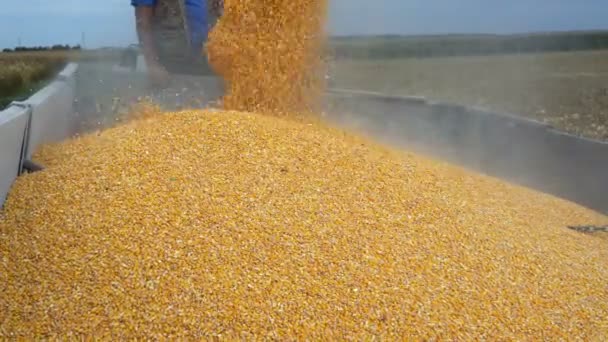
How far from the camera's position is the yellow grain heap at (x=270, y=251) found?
1.54 m

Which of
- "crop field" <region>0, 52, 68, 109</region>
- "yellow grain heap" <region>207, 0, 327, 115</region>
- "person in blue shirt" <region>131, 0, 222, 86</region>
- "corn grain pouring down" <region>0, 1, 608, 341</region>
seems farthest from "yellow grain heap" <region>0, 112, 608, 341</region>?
"crop field" <region>0, 52, 68, 109</region>

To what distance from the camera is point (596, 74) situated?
7715mm

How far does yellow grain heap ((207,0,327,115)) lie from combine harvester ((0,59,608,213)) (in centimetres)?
47

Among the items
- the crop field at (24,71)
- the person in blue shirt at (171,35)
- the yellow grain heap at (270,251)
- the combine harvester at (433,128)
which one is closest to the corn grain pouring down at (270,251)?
the yellow grain heap at (270,251)

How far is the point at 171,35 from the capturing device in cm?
418

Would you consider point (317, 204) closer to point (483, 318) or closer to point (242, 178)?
point (242, 178)

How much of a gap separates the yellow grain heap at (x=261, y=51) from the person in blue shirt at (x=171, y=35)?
0.79 metres

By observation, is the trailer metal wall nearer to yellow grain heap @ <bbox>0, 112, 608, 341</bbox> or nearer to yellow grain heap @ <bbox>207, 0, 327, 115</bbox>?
yellow grain heap @ <bbox>0, 112, 608, 341</bbox>

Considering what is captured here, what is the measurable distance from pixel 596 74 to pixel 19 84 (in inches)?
263

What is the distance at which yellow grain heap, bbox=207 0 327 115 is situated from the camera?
303cm

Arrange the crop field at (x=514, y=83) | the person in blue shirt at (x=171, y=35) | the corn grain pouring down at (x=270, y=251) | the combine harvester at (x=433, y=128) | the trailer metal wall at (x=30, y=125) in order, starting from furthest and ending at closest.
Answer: the crop field at (x=514, y=83) < the person in blue shirt at (x=171, y=35) < the combine harvester at (x=433, y=128) < the trailer metal wall at (x=30, y=125) < the corn grain pouring down at (x=270, y=251)

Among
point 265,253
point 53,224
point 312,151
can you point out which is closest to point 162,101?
point 312,151

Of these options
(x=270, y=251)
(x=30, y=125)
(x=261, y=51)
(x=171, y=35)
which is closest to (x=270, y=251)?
(x=270, y=251)

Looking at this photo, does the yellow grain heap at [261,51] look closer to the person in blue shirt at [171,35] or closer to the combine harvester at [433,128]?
the combine harvester at [433,128]
